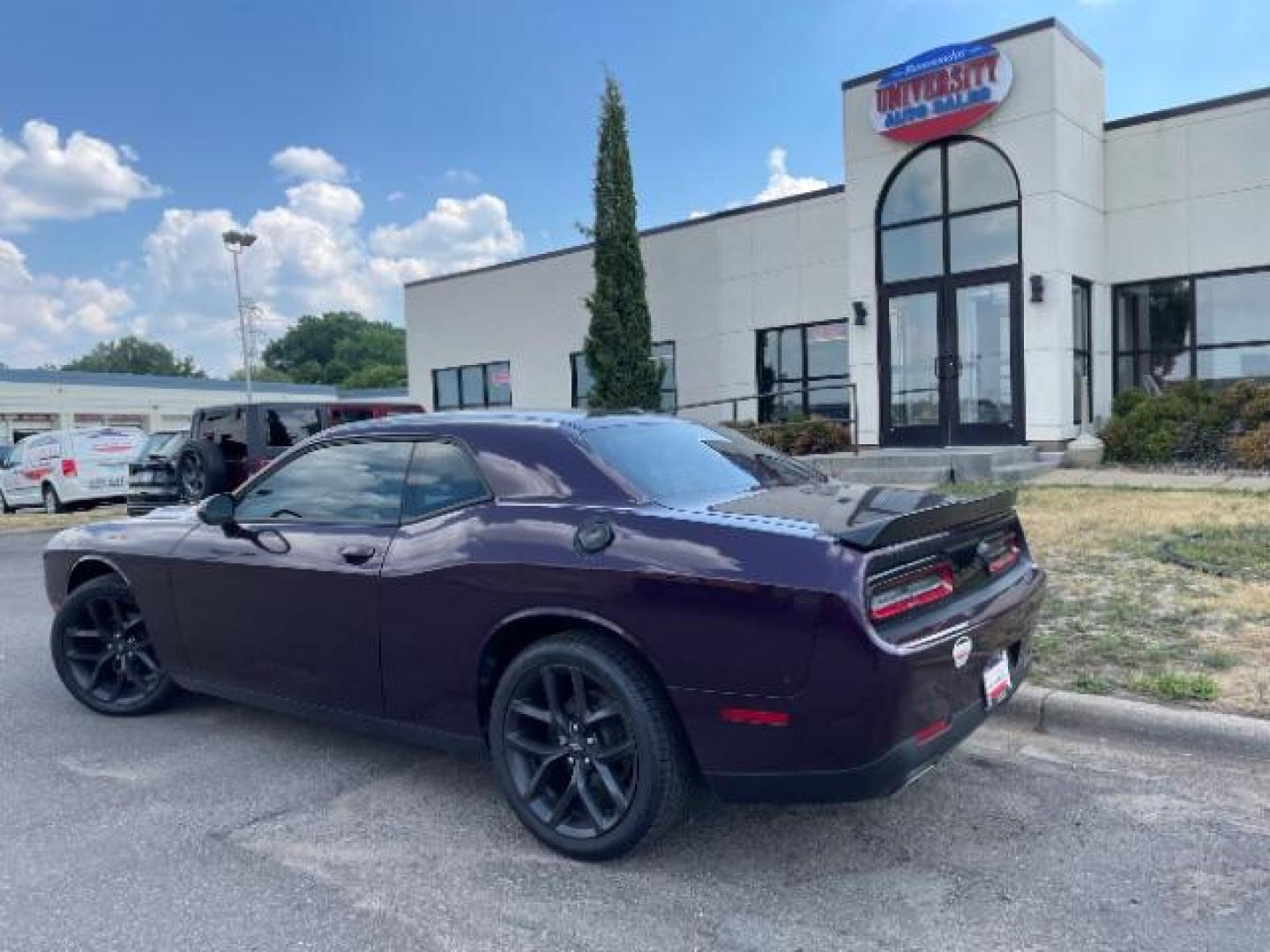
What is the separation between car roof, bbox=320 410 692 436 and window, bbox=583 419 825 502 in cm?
6

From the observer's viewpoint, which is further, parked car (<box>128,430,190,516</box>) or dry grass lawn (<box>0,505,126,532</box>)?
dry grass lawn (<box>0,505,126,532</box>)

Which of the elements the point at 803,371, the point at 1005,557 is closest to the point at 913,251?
the point at 803,371

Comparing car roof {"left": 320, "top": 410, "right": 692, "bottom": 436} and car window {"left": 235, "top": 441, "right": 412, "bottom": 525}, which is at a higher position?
car roof {"left": 320, "top": 410, "right": 692, "bottom": 436}

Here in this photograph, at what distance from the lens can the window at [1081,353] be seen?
48.6 ft

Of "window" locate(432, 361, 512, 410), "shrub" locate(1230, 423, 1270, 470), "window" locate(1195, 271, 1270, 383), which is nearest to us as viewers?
"shrub" locate(1230, 423, 1270, 470)

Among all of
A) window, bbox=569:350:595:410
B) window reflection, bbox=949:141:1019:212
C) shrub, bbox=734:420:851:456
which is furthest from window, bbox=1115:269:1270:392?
window, bbox=569:350:595:410

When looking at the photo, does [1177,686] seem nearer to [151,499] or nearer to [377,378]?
[151,499]

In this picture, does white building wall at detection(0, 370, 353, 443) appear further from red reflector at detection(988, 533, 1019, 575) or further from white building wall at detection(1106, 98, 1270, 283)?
red reflector at detection(988, 533, 1019, 575)

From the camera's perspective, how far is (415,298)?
25734 millimetres

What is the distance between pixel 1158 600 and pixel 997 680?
10.6 feet

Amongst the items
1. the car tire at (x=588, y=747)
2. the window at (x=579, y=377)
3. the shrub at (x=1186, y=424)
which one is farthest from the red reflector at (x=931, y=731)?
the window at (x=579, y=377)

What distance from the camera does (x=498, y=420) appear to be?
4012mm

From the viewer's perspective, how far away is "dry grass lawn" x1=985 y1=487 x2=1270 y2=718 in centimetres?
469

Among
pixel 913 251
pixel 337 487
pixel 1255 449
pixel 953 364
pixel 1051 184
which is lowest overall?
pixel 1255 449
